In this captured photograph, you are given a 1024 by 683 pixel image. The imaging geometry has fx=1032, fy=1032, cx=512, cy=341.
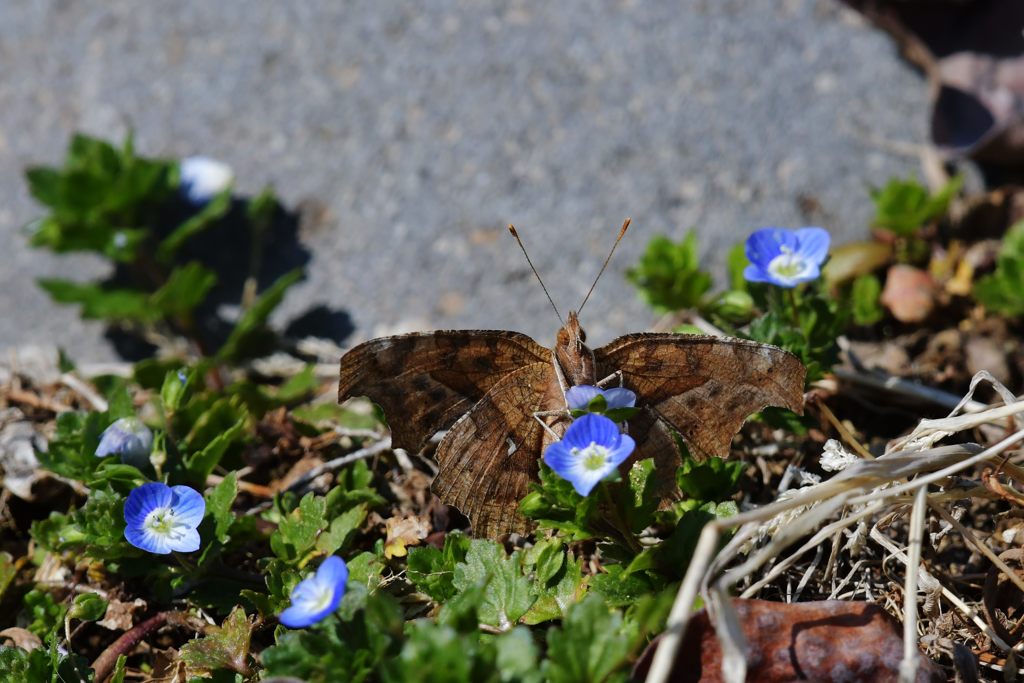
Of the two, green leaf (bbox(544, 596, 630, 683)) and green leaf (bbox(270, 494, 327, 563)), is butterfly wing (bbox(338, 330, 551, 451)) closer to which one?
green leaf (bbox(270, 494, 327, 563))

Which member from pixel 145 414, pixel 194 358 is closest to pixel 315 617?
pixel 145 414

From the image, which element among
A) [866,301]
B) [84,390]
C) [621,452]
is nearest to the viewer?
[621,452]

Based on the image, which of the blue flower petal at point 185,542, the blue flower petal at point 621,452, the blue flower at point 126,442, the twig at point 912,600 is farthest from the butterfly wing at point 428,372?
the twig at point 912,600

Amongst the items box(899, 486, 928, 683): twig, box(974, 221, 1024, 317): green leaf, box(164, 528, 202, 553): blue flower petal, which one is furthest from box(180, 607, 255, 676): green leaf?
box(974, 221, 1024, 317): green leaf

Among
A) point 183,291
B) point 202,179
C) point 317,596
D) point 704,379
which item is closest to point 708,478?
point 704,379

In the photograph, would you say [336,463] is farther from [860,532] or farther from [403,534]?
[860,532]

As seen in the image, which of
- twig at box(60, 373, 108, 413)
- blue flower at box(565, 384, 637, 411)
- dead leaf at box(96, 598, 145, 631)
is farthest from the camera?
twig at box(60, 373, 108, 413)
